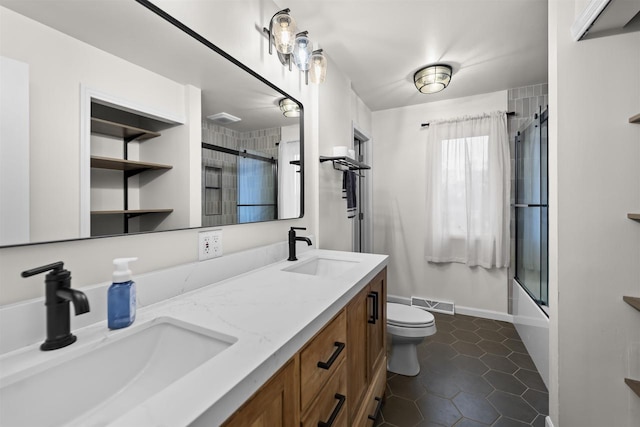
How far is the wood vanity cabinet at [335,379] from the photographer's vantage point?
63cm

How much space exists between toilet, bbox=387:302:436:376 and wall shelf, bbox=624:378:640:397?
90cm

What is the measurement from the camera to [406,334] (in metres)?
1.92

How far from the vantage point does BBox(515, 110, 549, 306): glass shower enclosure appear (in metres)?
2.01

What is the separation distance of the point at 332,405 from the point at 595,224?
56.5 inches

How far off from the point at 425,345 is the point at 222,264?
2002 mm

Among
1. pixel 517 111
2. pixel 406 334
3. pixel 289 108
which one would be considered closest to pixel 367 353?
pixel 406 334

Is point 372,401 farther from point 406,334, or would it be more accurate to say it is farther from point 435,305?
point 435,305

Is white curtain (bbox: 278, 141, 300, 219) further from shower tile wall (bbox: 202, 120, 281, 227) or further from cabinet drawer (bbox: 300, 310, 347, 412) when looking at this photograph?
cabinet drawer (bbox: 300, 310, 347, 412)

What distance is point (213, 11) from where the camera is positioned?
3.95 feet

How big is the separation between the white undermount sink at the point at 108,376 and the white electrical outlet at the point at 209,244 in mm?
383

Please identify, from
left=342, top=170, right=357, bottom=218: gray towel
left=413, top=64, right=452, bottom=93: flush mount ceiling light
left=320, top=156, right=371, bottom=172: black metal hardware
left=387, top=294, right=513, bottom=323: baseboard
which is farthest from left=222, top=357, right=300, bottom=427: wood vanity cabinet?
left=387, top=294, right=513, bottom=323: baseboard

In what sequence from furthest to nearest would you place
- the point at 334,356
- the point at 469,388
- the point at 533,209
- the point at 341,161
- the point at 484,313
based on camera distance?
the point at 484,313 → the point at 533,209 → the point at 341,161 → the point at 469,388 → the point at 334,356

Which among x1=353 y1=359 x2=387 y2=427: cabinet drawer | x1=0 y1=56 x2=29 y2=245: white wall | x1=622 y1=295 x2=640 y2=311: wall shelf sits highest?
x1=0 y1=56 x2=29 y2=245: white wall

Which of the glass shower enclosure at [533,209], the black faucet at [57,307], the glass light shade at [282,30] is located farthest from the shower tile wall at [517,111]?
the black faucet at [57,307]
